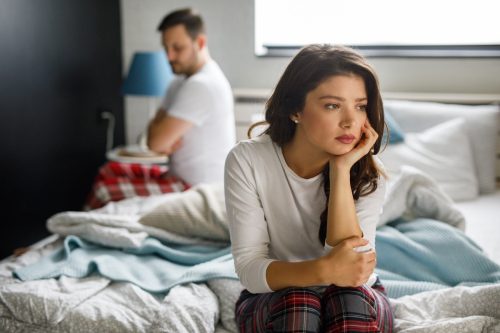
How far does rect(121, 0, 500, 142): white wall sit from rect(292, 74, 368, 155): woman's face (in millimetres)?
2066

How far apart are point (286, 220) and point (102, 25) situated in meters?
2.49

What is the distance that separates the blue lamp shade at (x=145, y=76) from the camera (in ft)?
10.5

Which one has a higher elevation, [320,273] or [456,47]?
[456,47]

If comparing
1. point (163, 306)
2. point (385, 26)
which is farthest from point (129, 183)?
point (385, 26)

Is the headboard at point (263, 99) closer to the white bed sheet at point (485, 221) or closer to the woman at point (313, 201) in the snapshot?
the white bed sheet at point (485, 221)

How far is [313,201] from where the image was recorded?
4.45ft

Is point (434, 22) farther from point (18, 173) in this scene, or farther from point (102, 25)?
point (18, 173)

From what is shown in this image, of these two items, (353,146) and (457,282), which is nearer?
(353,146)

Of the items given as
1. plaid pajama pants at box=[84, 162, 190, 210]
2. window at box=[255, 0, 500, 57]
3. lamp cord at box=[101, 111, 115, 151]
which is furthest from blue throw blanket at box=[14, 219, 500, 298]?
lamp cord at box=[101, 111, 115, 151]

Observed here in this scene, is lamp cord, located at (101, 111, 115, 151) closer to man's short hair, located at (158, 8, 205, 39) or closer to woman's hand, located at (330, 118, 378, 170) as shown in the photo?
man's short hair, located at (158, 8, 205, 39)

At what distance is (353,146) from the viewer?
1.29m

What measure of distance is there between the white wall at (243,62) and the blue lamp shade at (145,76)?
0.44m

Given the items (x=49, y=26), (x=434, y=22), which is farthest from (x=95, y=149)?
(x=434, y=22)

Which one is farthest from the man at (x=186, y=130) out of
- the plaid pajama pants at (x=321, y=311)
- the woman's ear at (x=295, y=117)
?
the plaid pajama pants at (x=321, y=311)
